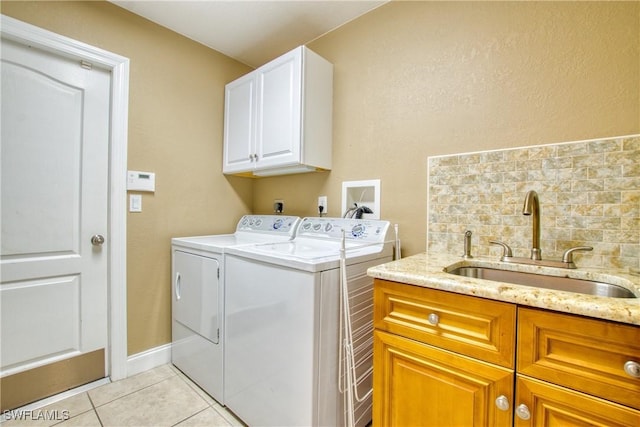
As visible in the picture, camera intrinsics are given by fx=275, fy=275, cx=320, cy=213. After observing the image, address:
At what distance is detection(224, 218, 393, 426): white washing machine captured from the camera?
1.15m

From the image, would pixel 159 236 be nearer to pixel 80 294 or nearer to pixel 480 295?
pixel 80 294

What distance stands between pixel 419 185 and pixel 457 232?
34cm

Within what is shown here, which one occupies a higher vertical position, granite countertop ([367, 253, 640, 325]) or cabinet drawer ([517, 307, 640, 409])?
granite countertop ([367, 253, 640, 325])

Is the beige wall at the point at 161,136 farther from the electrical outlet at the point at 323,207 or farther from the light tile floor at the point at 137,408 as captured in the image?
the electrical outlet at the point at 323,207

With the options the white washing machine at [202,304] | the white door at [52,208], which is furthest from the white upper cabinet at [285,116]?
the white door at [52,208]

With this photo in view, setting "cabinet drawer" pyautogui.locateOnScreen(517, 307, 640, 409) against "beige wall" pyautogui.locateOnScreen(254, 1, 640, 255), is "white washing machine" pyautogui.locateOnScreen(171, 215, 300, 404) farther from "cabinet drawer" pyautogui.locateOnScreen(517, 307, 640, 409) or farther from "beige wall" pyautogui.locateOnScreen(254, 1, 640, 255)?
"cabinet drawer" pyautogui.locateOnScreen(517, 307, 640, 409)

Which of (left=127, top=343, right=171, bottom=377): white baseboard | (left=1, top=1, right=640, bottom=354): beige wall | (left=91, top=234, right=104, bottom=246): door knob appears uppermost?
(left=1, top=1, right=640, bottom=354): beige wall

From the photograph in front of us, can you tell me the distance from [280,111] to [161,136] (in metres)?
0.90

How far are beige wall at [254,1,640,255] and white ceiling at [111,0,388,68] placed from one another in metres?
0.12

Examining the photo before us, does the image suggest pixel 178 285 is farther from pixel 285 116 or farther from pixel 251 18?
pixel 251 18

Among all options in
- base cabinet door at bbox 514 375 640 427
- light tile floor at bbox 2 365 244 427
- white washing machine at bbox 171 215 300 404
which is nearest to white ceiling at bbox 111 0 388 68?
white washing machine at bbox 171 215 300 404

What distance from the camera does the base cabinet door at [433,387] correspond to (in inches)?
33.1

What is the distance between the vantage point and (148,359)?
194 centimetres

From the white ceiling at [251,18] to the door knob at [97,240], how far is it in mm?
1507
